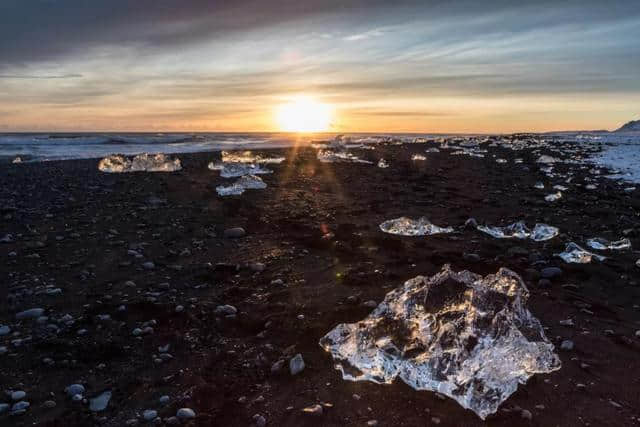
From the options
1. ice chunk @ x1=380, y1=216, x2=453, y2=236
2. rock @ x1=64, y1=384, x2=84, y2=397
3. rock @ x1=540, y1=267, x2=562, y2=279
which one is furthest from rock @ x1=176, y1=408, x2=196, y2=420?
ice chunk @ x1=380, y1=216, x2=453, y2=236

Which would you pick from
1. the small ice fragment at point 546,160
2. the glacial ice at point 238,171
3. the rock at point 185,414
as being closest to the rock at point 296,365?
the rock at point 185,414

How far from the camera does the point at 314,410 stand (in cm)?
297

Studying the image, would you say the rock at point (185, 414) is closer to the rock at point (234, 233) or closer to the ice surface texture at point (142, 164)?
the rock at point (234, 233)

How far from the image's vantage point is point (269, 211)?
346 inches

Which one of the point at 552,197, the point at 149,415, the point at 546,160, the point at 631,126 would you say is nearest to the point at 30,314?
the point at 149,415

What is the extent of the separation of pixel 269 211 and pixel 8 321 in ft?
16.6

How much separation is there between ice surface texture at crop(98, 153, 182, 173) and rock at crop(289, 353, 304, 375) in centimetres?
1226

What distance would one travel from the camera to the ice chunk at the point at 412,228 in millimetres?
6926

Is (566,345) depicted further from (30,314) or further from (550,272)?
(30,314)

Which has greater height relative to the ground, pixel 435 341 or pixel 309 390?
pixel 435 341

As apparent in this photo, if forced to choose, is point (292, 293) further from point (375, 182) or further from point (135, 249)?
point (375, 182)

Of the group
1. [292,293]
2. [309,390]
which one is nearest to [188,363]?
[309,390]

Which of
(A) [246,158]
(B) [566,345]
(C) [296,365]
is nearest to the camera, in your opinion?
(C) [296,365]

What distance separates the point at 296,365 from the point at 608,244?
5.32 meters
